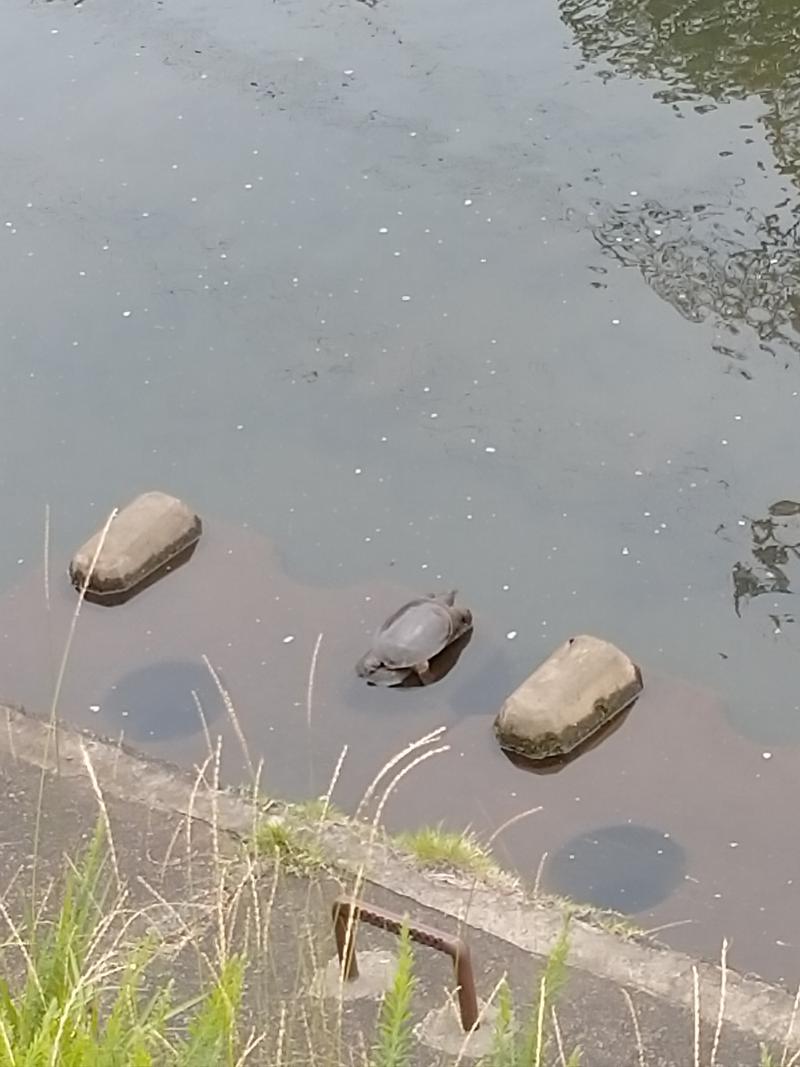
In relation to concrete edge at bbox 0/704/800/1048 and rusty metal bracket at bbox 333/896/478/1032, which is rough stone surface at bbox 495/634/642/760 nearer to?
concrete edge at bbox 0/704/800/1048

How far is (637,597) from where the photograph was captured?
5988 millimetres

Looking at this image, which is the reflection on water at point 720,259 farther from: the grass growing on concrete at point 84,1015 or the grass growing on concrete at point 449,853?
the grass growing on concrete at point 84,1015

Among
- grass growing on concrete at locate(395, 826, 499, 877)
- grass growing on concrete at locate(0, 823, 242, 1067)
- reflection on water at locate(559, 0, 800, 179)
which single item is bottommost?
grass growing on concrete at locate(395, 826, 499, 877)

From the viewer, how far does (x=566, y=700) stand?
5.33m

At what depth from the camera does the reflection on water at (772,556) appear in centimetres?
594

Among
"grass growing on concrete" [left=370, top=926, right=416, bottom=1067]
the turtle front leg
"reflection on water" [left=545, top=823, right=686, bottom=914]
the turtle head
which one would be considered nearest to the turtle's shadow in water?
the turtle front leg

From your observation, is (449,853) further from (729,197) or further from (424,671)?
(729,197)

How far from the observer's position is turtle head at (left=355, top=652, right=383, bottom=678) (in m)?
5.67

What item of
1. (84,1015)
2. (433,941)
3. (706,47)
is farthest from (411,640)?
(706,47)

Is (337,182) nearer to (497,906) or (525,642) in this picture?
(525,642)

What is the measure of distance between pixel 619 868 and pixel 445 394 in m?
2.77

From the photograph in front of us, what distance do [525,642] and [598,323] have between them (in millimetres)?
2089

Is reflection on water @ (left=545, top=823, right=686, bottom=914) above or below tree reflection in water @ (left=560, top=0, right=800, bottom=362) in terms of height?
below

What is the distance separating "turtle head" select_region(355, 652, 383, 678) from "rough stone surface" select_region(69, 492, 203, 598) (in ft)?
3.61
